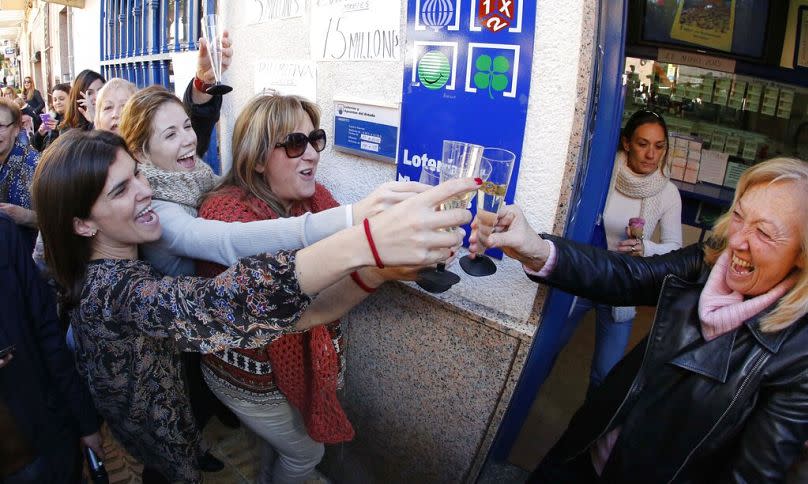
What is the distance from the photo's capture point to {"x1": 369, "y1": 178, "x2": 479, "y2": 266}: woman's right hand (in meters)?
1.04

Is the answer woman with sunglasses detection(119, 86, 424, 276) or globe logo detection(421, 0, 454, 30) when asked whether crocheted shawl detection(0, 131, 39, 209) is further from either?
globe logo detection(421, 0, 454, 30)

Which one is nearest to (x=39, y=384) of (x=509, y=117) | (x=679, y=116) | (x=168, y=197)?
(x=168, y=197)

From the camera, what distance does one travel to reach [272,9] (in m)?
2.73

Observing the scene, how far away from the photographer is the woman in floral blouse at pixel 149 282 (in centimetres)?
110

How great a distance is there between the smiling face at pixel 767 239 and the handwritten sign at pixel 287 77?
6.37ft

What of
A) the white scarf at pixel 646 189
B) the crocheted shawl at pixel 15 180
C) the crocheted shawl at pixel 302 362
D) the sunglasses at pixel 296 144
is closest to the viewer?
the crocheted shawl at pixel 302 362

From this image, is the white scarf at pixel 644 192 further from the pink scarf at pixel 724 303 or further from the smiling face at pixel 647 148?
the pink scarf at pixel 724 303

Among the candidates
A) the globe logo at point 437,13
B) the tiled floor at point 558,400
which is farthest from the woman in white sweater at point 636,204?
the globe logo at point 437,13

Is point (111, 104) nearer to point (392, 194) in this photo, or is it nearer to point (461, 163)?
point (392, 194)

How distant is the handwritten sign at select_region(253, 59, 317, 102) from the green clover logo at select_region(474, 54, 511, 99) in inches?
40.9

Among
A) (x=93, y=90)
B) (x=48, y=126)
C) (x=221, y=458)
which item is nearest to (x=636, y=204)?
(x=221, y=458)

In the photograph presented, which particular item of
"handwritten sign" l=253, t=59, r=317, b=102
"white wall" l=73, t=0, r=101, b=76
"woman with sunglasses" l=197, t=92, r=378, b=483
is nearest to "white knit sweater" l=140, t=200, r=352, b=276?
"woman with sunglasses" l=197, t=92, r=378, b=483

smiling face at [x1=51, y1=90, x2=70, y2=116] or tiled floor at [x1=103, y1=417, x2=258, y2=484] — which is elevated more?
smiling face at [x1=51, y1=90, x2=70, y2=116]

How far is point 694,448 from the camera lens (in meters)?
1.38
